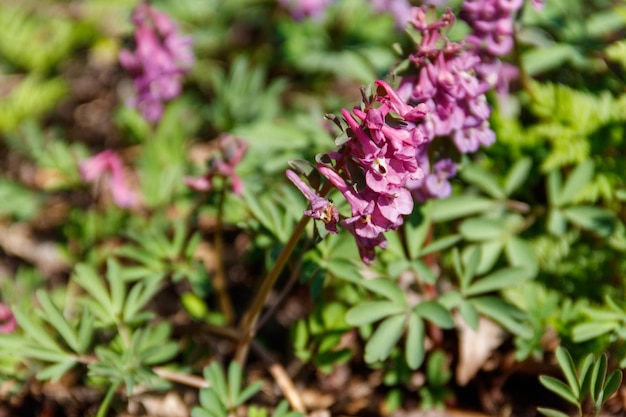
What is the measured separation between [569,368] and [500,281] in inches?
17.3

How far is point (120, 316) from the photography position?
261cm

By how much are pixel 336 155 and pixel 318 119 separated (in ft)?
4.77

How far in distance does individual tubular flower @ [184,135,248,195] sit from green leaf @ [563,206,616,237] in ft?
4.91

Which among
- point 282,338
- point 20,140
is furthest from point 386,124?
point 20,140

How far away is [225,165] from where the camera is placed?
111 inches

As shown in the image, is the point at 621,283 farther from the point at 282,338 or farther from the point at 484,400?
the point at 282,338

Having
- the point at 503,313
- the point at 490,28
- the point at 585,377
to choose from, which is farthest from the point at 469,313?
the point at 490,28

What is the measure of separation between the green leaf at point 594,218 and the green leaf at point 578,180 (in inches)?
2.4

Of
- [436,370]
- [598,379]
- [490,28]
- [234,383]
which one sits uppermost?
[490,28]

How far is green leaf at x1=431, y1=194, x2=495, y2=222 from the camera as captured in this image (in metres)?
2.85

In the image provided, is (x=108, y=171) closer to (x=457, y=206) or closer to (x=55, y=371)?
(x=55, y=371)

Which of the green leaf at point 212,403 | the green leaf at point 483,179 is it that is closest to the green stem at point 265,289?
the green leaf at point 212,403

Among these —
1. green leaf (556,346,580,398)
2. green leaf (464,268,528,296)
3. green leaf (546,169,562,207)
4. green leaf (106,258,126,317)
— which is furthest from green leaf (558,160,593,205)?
green leaf (106,258,126,317)

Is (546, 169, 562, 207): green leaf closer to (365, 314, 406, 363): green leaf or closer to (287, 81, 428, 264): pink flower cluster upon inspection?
(365, 314, 406, 363): green leaf
